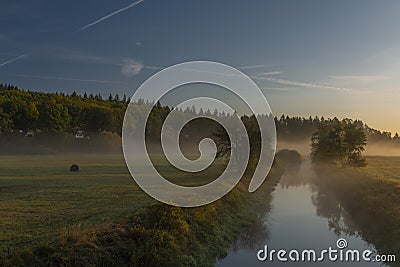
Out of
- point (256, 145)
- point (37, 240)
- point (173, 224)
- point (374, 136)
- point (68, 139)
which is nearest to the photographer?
point (37, 240)

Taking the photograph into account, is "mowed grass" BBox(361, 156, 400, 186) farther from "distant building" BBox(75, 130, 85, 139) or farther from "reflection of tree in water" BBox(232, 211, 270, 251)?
"distant building" BBox(75, 130, 85, 139)

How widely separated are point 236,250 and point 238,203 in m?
9.13

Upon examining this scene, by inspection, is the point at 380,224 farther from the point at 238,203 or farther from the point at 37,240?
the point at 37,240

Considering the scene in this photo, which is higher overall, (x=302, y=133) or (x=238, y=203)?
(x=302, y=133)

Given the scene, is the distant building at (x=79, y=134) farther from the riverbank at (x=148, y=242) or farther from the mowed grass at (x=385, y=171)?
the riverbank at (x=148, y=242)

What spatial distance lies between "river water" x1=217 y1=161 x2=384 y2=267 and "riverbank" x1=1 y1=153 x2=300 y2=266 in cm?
101

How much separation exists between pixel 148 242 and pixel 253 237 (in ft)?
27.8

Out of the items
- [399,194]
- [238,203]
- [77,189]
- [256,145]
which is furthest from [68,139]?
[399,194]

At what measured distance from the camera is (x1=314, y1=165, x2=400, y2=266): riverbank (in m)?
18.8

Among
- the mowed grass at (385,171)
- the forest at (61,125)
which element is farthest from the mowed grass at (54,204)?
the forest at (61,125)

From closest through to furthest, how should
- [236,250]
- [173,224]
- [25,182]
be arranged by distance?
[173,224], [236,250], [25,182]

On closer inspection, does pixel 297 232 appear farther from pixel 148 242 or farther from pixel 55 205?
pixel 55 205

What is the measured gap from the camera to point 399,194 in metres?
25.2

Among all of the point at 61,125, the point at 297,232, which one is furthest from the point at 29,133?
the point at 297,232
